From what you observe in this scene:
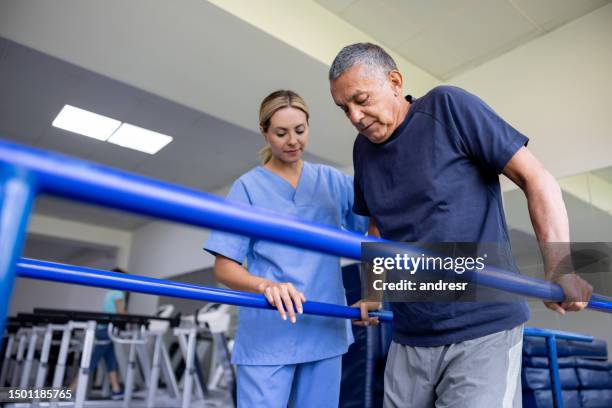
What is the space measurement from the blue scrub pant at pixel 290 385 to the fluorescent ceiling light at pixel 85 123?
481 centimetres

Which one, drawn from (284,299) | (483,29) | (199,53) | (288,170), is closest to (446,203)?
(284,299)

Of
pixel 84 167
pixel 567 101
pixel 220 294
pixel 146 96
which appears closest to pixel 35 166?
pixel 84 167

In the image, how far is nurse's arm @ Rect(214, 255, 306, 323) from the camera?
106cm

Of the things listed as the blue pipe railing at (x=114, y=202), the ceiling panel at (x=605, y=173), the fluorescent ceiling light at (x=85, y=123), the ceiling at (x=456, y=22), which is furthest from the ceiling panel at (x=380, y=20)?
the blue pipe railing at (x=114, y=202)

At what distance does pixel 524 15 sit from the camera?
3.73 metres

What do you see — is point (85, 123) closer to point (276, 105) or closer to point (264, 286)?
point (276, 105)

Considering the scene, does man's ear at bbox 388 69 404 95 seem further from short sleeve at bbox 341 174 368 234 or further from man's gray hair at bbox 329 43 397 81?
short sleeve at bbox 341 174 368 234

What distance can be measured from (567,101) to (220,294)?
3.46 m

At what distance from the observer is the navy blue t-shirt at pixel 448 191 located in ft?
3.03

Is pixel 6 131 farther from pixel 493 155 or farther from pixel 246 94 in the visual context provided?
pixel 493 155

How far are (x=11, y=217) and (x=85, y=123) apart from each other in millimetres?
5683

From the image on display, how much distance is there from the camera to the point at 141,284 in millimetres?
1034

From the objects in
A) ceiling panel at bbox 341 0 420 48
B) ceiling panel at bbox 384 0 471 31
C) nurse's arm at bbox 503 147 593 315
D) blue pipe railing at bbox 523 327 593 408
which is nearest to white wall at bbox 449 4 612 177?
ceiling panel at bbox 384 0 471 31

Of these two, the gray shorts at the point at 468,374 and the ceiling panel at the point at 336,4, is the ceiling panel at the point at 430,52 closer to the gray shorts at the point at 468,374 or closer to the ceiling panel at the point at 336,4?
the ceiling panel at the point at 336,4
